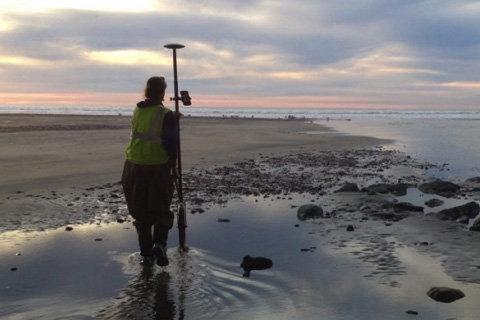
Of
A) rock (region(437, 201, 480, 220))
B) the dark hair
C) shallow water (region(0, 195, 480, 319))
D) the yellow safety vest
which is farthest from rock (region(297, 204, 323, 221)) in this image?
the dark hair

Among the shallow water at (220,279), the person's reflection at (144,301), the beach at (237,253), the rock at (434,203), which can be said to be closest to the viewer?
the person's reflection at (144,301)

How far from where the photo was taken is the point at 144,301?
558cm

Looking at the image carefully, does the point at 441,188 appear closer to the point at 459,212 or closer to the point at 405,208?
the point at 405,208

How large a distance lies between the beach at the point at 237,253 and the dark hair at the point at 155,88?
2298 millimetres

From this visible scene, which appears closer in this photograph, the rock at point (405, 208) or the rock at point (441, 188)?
the rock at point (405, 208)

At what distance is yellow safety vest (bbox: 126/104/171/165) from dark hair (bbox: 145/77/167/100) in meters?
0.16

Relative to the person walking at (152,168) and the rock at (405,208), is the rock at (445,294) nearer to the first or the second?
the person walking at (152,168)

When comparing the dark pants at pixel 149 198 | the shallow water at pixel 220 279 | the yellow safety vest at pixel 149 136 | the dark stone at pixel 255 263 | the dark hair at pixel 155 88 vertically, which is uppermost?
the dark hair at pixel 155 88

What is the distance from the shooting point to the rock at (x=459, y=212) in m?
9.76

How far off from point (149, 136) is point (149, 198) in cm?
82

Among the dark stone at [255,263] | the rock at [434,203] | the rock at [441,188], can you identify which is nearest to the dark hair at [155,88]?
the dark stone at [255,263]

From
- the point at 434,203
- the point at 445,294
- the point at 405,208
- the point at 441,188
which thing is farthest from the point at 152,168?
the point at 441,188

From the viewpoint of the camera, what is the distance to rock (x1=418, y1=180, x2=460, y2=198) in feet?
43.0

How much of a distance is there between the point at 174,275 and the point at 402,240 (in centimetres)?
388
